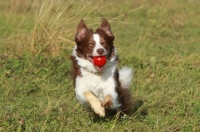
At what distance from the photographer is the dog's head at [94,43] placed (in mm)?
4660

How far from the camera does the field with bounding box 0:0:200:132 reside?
4.73 meters

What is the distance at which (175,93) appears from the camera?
582cm

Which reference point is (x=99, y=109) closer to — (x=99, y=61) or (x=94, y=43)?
(x=99, y=61)

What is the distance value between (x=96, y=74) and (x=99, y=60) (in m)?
0.31

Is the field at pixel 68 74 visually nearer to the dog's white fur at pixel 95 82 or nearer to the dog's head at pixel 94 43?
the dog's white fur at pixel 95 82

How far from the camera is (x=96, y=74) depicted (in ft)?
15.9

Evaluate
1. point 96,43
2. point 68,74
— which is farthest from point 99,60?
point 68,74

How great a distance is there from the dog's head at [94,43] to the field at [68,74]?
72 cm

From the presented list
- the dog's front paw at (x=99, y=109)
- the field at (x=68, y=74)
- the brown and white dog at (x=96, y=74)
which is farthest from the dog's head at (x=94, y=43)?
the field at (x=68, y=74)

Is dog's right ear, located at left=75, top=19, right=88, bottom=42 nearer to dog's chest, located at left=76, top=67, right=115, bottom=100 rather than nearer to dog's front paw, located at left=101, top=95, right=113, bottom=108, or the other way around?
dog's chest, located at left=76, top=67, right=115, bottom=100

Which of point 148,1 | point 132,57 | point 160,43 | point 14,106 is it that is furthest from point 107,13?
point 14,106

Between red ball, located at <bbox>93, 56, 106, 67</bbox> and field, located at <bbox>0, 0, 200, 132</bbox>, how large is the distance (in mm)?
619

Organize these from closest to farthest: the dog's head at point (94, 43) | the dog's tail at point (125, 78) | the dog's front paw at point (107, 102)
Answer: the dog's front paw at point (107, 102), the dog's head at point (94, 43), the dog's tail at point (125, 78)

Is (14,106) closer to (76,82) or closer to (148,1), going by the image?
(76,82)
